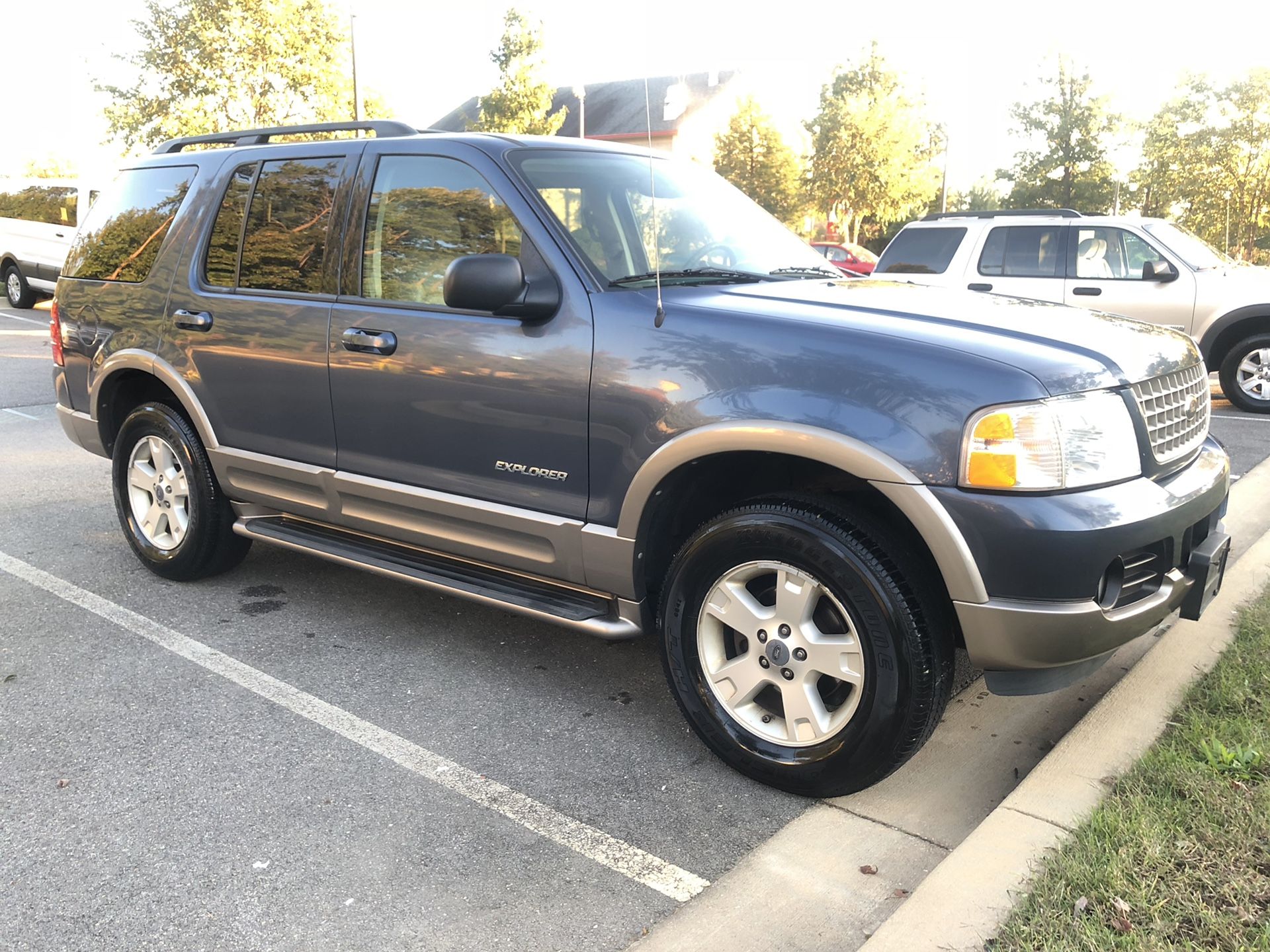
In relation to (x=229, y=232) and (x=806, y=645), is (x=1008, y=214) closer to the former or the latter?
(x=229, y=232)

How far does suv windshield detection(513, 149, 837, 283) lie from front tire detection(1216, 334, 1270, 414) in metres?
7.34

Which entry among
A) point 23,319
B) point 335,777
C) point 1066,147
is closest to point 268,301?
point 335,777

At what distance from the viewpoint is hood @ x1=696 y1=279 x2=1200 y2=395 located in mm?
2738

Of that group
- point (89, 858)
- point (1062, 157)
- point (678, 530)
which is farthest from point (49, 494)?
point (1062, 157)

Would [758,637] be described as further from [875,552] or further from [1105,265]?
[1105,265]

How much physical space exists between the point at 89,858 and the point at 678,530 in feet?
6.15

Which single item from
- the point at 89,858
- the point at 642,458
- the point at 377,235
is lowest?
the point at 89,858

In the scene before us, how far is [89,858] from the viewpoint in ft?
8.98

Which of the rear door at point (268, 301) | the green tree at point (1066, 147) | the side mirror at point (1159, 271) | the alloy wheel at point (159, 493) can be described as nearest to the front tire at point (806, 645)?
the rear door at point (268, 301)

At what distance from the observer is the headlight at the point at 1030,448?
2.60 m

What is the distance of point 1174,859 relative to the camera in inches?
97.2

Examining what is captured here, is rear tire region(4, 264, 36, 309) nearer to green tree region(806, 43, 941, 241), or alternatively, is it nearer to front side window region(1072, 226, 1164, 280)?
front side window region(1072, 226, 1164, 280)

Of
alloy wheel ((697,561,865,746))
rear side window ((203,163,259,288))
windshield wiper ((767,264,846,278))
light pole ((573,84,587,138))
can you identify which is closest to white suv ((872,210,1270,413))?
light pole ((573,84,587,138))

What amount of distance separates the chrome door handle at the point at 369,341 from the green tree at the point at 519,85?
3744cm
